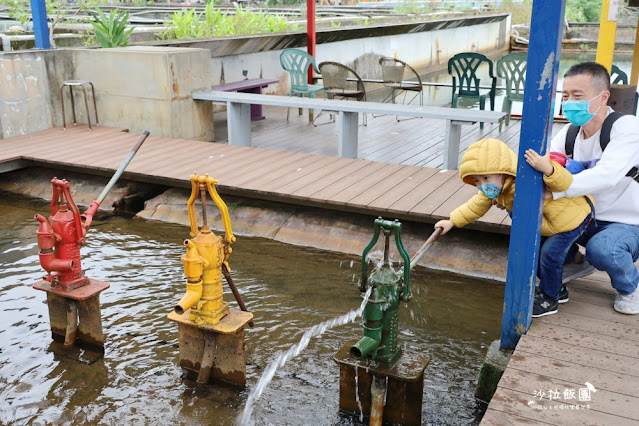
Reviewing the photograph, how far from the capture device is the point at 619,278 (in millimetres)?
3445

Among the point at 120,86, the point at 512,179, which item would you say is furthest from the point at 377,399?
the point at 120,86

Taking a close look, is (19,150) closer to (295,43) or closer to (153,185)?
(153,185)

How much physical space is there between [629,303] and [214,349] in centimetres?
225

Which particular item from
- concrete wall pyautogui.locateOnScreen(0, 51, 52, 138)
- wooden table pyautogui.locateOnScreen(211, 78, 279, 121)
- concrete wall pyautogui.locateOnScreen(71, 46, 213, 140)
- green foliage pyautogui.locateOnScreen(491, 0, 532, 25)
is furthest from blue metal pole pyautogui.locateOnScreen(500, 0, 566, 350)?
green foliage pyautogui.locateOnScreen(491, 0, 532, 25)

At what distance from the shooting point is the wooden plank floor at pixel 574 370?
2.73 metres

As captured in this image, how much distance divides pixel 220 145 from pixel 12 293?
3374 millimetres

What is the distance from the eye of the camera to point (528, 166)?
10.3 feet

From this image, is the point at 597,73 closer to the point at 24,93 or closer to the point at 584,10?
the point at 24,93

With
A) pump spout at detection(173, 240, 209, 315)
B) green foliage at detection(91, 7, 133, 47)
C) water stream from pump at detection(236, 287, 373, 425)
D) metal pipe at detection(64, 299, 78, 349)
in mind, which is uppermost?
green foliage at detection(91, 7, 133, 47)

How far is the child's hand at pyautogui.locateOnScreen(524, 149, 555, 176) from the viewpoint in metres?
3.07

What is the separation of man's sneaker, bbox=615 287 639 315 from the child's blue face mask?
2.94ft

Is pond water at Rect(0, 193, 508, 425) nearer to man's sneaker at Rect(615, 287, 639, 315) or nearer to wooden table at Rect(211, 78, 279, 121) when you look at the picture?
man's sneaker at Rect(615, 287, 639, 315)

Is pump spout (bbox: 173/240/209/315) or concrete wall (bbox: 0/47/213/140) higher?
concrete wall (bbox: 0/47/213/140)

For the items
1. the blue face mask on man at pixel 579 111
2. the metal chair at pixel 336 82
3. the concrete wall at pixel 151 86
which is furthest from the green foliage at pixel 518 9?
the blue face mask on man at pixel 579 111
